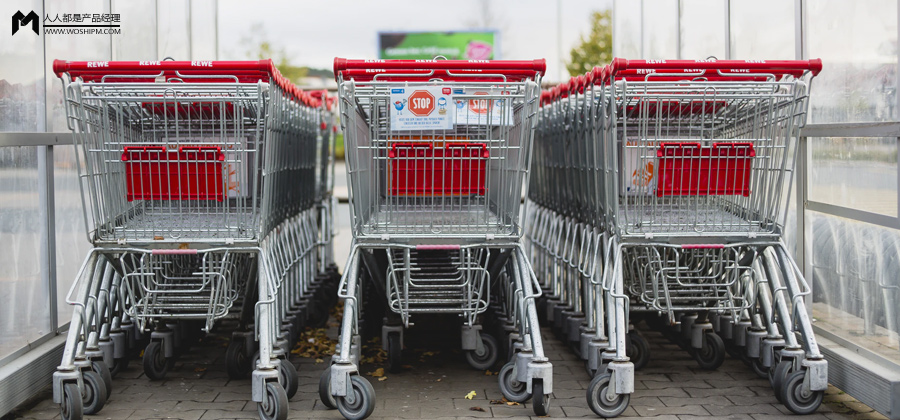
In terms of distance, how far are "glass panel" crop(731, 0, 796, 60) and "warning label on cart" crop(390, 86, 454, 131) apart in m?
2.41

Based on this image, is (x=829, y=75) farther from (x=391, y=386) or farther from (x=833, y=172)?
(x=391, y=386)

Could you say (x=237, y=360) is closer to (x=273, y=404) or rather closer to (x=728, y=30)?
(x=273, y=404)

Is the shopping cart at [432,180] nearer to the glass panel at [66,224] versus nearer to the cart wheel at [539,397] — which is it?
the cart wheel at [539,397]

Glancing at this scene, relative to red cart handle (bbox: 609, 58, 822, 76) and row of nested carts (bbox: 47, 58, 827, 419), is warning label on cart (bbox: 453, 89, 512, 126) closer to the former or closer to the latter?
row of nested carts (bbox: 47, 58, 827, 419)

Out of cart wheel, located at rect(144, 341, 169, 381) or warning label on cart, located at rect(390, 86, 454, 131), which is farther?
cart wheel, located at rect(144, 341, 169, 381)

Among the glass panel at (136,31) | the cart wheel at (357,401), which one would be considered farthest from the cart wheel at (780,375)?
the glass panel at (136,31)

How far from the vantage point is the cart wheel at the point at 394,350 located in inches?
211

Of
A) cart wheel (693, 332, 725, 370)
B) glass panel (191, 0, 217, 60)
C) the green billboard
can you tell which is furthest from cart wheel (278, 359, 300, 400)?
the green billboard

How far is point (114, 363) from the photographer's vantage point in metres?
5.28

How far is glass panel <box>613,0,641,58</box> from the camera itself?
29.5ft

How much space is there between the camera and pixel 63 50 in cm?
541

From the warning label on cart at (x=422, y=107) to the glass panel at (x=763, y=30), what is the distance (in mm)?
2411

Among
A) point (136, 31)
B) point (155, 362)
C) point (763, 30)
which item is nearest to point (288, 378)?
point (155, 362)

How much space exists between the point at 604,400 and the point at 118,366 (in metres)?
2.92
